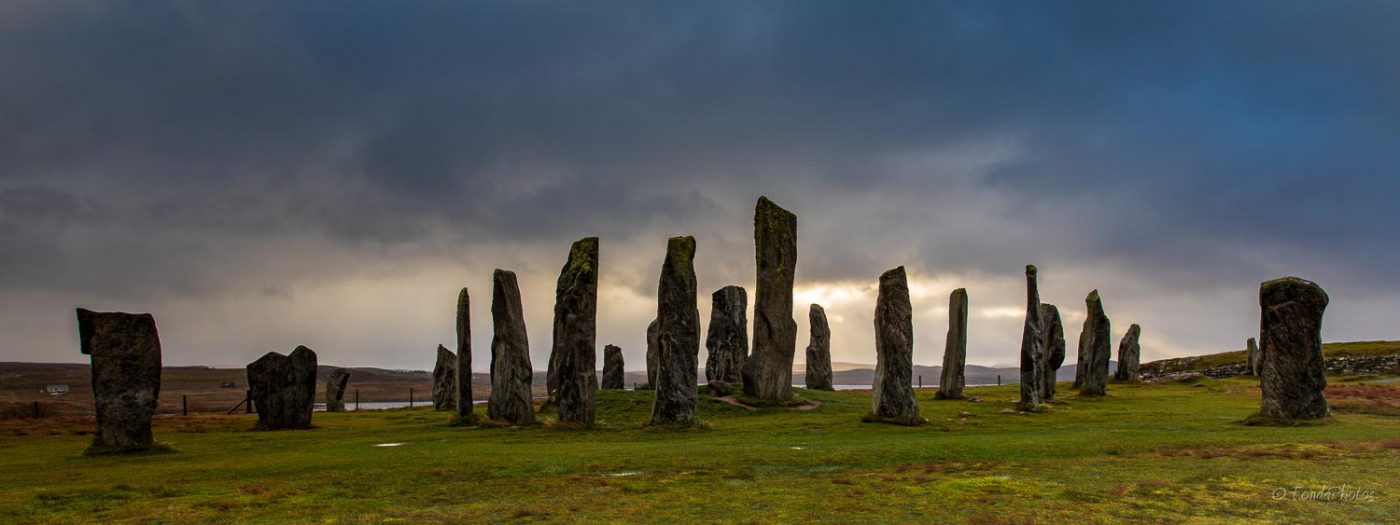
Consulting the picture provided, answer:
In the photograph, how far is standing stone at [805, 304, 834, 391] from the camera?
39469 millimetres

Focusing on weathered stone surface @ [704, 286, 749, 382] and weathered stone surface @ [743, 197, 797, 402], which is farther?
weathered stone surface @ [704, 286, 749, 382]

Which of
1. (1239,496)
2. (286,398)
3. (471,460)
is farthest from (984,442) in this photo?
(286,398)

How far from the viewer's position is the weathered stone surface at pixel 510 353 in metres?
21.7

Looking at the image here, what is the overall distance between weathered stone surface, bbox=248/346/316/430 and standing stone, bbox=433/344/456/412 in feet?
40.3

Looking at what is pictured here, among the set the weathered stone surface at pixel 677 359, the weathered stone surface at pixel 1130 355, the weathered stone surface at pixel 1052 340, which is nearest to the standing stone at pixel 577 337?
the weathered stone surface at pixel 677 359

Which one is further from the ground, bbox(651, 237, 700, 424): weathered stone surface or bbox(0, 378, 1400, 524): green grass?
bbox(651, 237, 700, 424): weathered stone surface

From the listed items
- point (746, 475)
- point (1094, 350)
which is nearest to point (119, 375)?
point (746, 475)

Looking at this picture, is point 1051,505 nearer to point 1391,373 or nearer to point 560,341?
A: point 560,341

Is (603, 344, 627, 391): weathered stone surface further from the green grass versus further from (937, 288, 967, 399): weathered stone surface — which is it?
the green grass

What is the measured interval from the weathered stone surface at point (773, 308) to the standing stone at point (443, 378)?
1622 cm

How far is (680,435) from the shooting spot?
19.0 meters

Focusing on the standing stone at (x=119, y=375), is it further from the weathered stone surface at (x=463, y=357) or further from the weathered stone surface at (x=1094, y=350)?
the weathered stone surface at (x=1094, y=350)

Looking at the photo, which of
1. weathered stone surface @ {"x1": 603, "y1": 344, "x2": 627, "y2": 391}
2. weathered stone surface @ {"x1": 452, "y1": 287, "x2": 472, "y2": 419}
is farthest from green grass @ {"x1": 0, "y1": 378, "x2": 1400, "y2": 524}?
weathered stone surface @ {"x1": 603, "y1": 344, "x2": 627, "y2": 391}

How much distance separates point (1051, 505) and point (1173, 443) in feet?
25.5
